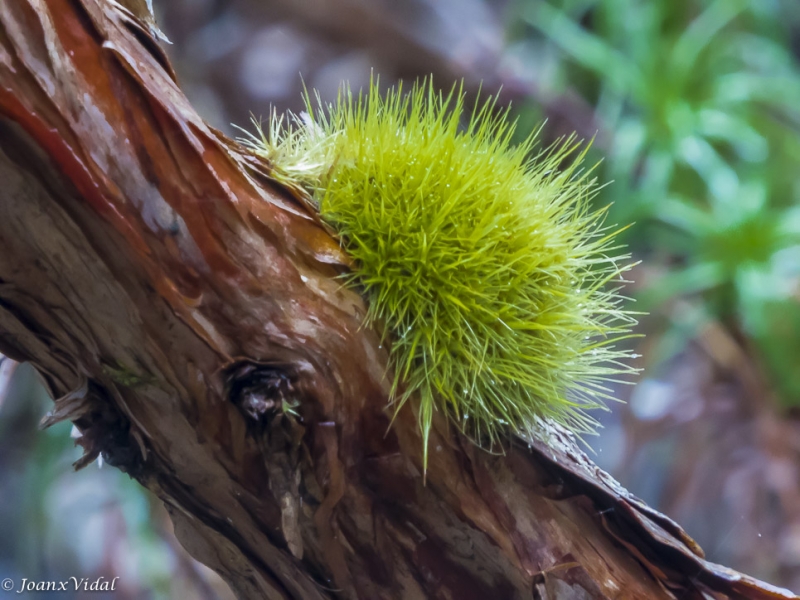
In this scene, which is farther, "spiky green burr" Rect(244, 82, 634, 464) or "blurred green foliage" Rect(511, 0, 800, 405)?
"blurred green foliage" Rect(511, 0, 800, 405)

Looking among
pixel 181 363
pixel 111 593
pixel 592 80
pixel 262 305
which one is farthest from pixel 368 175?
pixel 592 80

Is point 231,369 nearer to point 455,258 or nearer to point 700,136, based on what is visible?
point 455,258

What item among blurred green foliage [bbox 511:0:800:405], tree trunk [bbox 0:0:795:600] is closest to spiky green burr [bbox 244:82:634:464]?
tree trunk [bbox 0:0:795:600]

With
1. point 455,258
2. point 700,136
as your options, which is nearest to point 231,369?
point 455,258

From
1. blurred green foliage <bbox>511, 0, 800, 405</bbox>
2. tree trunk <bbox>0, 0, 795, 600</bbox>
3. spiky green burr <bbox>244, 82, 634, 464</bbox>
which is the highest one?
blurred green foliage <bbox>511, 0, 800, 405</bbox>

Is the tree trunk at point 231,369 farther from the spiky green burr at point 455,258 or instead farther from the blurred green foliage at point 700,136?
the blurred green foliage at point 700,136

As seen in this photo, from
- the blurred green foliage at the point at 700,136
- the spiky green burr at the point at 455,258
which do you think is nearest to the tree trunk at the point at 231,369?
the spiky green burr at the point at 455,258

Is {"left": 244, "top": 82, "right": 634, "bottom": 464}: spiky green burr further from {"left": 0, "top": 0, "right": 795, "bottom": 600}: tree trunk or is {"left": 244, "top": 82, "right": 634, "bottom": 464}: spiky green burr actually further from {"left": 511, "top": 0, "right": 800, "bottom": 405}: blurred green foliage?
{"left": 511, "top": 0, "right": 800, "bottom": 405}: blurred green foliage
